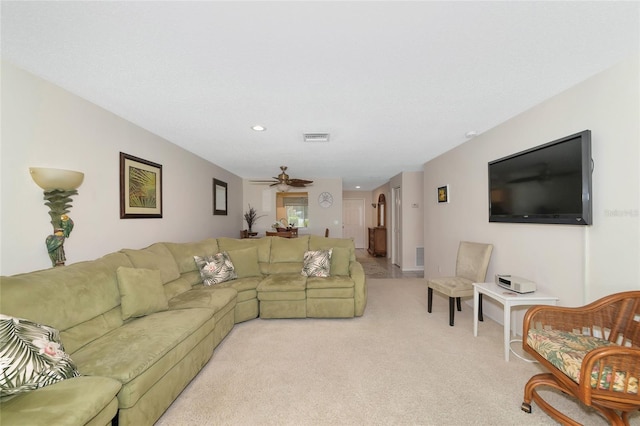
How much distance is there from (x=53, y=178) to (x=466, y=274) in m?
4.35

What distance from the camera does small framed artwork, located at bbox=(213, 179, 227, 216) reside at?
5.09 metres

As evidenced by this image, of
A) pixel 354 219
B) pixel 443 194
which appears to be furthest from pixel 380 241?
pixel 443 194

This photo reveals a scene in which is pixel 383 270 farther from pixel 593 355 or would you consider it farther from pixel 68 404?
pixel 68 404

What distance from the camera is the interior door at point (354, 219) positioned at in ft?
32.6

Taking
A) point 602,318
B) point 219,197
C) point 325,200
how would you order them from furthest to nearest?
point 325,200 < point 219,197 < point 602,318

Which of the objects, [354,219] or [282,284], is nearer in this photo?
[282,284]

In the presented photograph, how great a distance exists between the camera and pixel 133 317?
2072 millimetres

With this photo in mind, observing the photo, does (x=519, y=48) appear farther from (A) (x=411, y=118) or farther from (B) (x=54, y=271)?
(B) (x=54, y=271)

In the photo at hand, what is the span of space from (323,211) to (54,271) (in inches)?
221

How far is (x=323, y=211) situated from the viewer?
22.9 ft

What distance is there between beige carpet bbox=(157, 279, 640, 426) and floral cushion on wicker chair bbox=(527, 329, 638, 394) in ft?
1.48

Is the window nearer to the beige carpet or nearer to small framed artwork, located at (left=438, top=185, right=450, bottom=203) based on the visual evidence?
small framed artwork, located at (left=438, top=185, right=450, bottom=203)

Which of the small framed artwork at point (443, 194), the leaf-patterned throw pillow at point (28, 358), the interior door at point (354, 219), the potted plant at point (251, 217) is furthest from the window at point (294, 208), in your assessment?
the leaf-patterned throw pillow at point (28, 358)

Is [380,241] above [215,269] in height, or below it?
below
